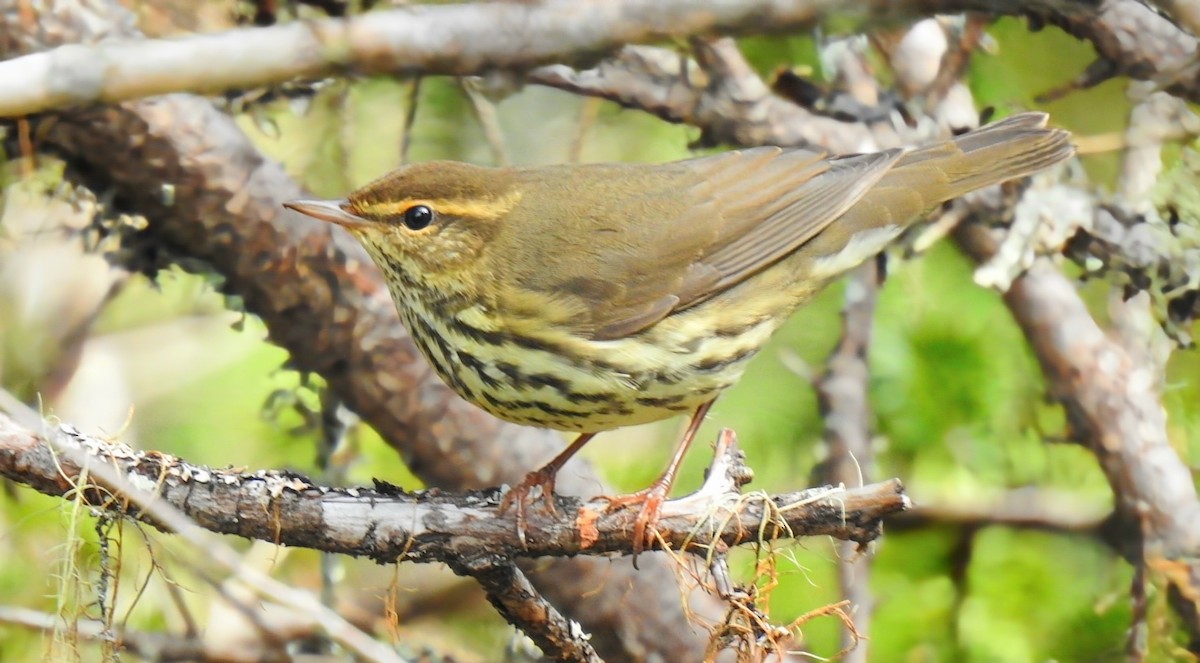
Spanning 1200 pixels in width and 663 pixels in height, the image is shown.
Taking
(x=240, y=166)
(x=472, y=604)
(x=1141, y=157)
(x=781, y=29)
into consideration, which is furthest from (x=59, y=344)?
(x=1141, y=157)

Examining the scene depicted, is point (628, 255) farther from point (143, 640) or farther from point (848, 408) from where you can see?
point (143, 640)

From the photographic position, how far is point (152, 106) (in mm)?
3760

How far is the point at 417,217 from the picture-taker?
321cm

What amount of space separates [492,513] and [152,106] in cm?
183

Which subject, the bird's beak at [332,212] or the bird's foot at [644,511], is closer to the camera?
the bird's foot at [644,511]

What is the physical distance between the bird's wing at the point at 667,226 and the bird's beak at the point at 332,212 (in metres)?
0.38

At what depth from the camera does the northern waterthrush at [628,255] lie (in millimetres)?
3041

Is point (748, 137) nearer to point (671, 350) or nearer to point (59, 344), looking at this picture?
point (671, 350)

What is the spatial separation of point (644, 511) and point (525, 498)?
0.84ft

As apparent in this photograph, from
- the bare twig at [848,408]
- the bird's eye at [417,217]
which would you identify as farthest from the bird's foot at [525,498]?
the bare twig at [848,408]

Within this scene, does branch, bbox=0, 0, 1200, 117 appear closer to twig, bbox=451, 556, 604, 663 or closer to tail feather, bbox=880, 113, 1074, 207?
tail feather, bbox=880, 113, 1074, 207

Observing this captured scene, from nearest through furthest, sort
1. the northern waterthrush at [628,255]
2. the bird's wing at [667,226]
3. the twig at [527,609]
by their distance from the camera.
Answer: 1. the twig at [527,609]
2. the northern waterthrush at [628,255]
3. the bird's wing at [667,226]

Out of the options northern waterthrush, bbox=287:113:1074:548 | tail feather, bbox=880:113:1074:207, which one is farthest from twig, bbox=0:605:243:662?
tail feather, bbox=880:113:1074:207

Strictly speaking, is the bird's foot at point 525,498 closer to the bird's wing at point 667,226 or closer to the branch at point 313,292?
the bird's wing at point 667,226
